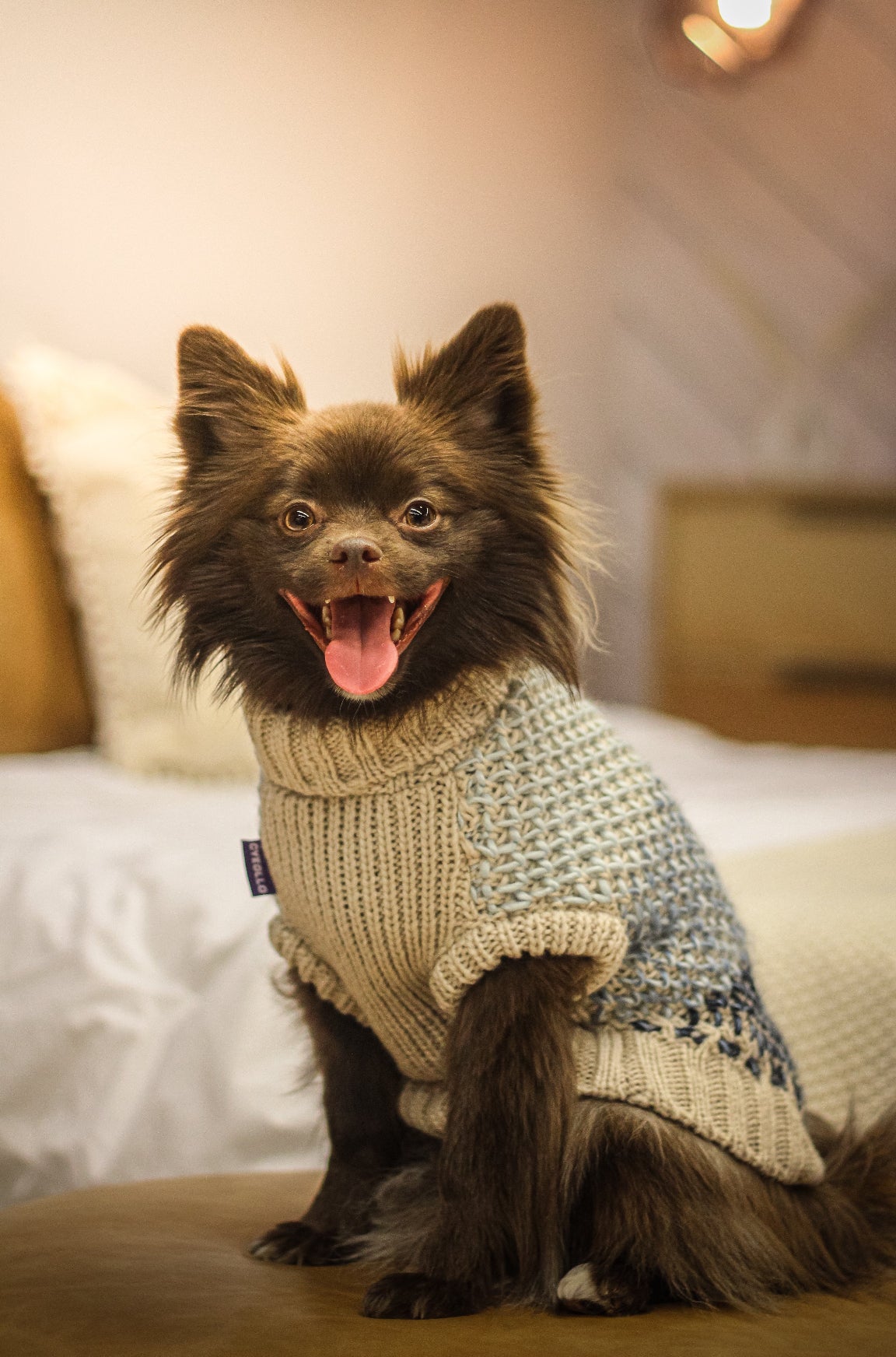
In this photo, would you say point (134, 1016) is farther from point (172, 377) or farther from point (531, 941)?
point (172, 377)

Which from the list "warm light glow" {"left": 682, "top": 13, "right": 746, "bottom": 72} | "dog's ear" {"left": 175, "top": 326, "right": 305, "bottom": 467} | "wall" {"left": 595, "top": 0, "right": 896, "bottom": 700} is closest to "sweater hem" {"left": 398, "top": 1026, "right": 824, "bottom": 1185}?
"dog's ear" {"left": 175, "top": 326, "right": 305, "bottom": 467}

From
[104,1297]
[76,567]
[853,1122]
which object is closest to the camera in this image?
[104,1297]

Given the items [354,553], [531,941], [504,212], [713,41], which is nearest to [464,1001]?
[531,941]

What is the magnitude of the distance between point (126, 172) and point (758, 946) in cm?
109

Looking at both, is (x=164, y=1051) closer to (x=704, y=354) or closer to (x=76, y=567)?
(x=76, y=567)

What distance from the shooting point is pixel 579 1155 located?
95 centimetres

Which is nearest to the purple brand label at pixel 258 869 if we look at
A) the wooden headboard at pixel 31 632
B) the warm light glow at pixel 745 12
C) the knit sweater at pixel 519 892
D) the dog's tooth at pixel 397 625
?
the knit sweater at pixel 519 892

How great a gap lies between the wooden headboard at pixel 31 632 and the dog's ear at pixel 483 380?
0.76 metres

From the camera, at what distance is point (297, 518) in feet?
3.14

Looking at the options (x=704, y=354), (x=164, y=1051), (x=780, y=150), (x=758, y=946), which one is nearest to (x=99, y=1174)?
(x=164, y=1051)

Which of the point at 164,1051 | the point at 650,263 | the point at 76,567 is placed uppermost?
the point at 650,263

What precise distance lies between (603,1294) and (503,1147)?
0.44ft

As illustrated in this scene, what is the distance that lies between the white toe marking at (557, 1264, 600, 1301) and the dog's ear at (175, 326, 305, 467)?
70 centimetres

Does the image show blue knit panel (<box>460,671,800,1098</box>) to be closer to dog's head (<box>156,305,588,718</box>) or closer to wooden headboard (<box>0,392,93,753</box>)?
dog's head (<box>156,305,588,718</box>)
